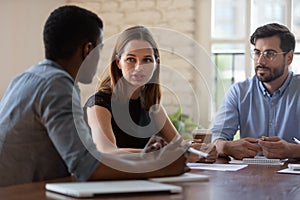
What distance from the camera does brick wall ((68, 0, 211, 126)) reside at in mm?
3928

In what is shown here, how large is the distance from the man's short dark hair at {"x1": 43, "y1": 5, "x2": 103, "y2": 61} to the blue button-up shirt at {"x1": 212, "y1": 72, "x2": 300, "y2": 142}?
1295 millimetres

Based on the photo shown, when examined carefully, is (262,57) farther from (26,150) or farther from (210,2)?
(26,150)

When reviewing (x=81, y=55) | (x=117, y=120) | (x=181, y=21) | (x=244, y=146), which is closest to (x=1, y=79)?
(x=181, y=21)

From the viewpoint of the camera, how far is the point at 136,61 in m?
2.32

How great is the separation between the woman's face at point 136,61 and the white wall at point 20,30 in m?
1.90

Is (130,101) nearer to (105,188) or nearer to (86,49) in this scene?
(86,49)

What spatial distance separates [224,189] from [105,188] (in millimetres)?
335

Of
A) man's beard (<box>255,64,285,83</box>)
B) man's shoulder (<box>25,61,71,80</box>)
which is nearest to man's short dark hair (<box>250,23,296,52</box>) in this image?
man's beard (<box>255,64,285,83</box>)

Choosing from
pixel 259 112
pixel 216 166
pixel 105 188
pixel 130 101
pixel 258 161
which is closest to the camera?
pixel 105 188

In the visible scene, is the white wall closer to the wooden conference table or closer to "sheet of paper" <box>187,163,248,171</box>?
"sheet of paper" <box>187,163,248,171</box>

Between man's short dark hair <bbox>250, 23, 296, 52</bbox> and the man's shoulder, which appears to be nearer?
the man's shoulder

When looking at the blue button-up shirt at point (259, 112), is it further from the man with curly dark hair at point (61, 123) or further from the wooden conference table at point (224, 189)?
the man with curly dark hair at point (61, 123)

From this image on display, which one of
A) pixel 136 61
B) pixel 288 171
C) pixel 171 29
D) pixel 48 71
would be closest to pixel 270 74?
pixel 136 61

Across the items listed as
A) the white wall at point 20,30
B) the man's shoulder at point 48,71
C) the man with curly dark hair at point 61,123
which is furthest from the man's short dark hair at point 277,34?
the white wall at point 20,30
